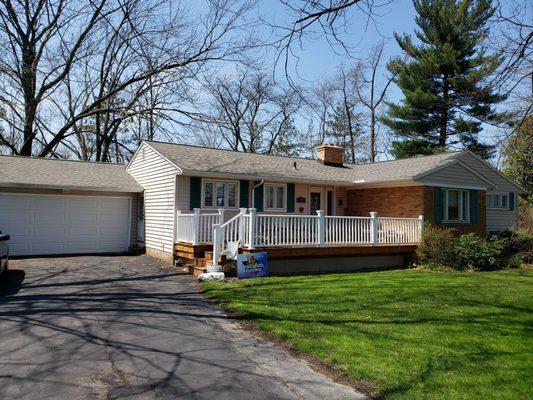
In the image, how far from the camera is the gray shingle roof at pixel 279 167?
15.3 metres

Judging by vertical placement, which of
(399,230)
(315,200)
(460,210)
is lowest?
(399,230)

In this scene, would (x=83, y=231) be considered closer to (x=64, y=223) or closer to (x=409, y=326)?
(x=64, y=223)

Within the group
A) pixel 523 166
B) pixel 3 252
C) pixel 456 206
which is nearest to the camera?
pixel 3 252

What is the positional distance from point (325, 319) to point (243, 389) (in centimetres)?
307

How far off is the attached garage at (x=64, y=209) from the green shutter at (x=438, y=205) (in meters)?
11.4

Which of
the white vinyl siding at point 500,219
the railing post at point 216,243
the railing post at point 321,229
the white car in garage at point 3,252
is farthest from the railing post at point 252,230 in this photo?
the white vinyl siding at point 500,219

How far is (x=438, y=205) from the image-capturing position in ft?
55.4

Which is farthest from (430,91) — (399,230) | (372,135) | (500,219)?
(399,230)

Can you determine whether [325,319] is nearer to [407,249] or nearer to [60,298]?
[60,298]

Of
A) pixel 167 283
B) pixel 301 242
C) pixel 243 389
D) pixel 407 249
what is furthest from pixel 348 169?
pixel 243 389

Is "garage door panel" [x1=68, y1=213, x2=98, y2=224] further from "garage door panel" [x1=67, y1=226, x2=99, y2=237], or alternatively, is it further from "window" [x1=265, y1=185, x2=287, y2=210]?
"window" [x1=265, y1=185, x2=287, y2=210]

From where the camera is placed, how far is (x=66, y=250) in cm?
1605

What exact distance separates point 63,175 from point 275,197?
8.11 meters

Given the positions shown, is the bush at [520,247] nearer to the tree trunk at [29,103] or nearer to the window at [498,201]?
the window at [498,201]
